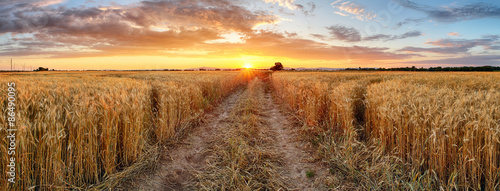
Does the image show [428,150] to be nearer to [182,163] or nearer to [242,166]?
[242,166]

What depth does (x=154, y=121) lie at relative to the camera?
5930 millimetres

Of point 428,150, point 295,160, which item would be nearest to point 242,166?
point 295,160

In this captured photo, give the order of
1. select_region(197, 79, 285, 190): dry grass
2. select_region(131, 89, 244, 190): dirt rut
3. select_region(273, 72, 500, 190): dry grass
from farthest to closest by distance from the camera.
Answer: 1. select_region(131, 89, 244, 190): dirt rut
2. select_region(197, 79, 285, 190): dry grass
3. select_region(273, 72, 500, 190): dry grass

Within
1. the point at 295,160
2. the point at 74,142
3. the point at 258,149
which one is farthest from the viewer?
the point at 258,149

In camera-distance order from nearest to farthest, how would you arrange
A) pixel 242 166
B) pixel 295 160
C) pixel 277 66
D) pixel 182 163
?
1. pixel 242 166
2. pixel 182 163
3. pixel 295 160
4. pixel 277 66

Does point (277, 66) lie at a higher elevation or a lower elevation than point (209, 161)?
higher

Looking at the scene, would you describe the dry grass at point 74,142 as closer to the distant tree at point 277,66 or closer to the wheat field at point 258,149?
the wheat field at point 258,149

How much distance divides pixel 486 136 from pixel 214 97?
11.4 m

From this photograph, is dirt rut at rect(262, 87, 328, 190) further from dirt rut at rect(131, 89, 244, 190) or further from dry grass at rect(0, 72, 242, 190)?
dry grass at rect(0, 72, 242, 190)

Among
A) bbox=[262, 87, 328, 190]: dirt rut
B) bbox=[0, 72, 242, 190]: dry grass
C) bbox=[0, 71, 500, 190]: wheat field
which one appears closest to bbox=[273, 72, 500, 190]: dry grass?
bbox=[0, 71, 500, 190]: wheat field

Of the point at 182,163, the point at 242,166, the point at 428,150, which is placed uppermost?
the point at 428,150

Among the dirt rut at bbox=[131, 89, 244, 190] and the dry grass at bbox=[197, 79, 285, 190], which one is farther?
the dirt rut at bbox=[131, 89, 244, 190]

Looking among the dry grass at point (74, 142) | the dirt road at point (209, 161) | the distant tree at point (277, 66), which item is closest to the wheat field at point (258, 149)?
the dry grass at point (74, 142)

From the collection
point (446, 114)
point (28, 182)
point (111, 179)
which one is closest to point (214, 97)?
point (111, 179)
